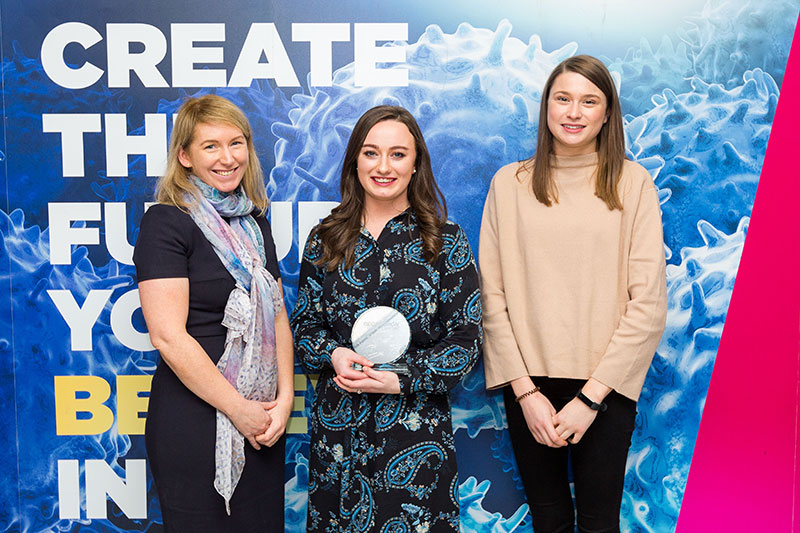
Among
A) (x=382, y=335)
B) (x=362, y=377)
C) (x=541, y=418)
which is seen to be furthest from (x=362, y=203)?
(x=541, y=418)

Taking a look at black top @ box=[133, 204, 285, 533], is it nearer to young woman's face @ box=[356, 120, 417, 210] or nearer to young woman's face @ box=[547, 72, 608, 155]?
young woman's face @ box=[356, 120, 417, 210]

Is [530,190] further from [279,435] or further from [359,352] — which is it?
[279,435]

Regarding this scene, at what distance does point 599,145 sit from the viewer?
1.99 meters

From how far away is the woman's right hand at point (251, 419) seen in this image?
1783 mm

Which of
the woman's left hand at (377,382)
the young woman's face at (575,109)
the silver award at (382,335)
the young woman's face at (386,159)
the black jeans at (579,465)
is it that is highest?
the young woman's face at (575,109)

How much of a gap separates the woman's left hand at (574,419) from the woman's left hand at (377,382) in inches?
20.9

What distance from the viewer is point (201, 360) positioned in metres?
1.72

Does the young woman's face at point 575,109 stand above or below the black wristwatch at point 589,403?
above

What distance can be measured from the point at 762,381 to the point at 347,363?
63.7 inches

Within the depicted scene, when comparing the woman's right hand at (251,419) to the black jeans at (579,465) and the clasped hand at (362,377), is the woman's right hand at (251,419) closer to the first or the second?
the clasped hand at (362,377)

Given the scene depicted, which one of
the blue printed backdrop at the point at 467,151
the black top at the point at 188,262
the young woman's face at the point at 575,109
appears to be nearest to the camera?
the black top at the point at 188,262

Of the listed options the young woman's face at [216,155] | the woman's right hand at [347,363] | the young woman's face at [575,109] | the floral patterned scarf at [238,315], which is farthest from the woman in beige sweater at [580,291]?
the young woman's face at [216,155]

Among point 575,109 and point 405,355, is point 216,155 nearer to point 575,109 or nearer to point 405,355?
point 405,355

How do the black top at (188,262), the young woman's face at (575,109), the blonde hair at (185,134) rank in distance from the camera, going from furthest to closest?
the young woman's face at (575,109) < the blonde hair at (185,134) < the black top at (188,262)
